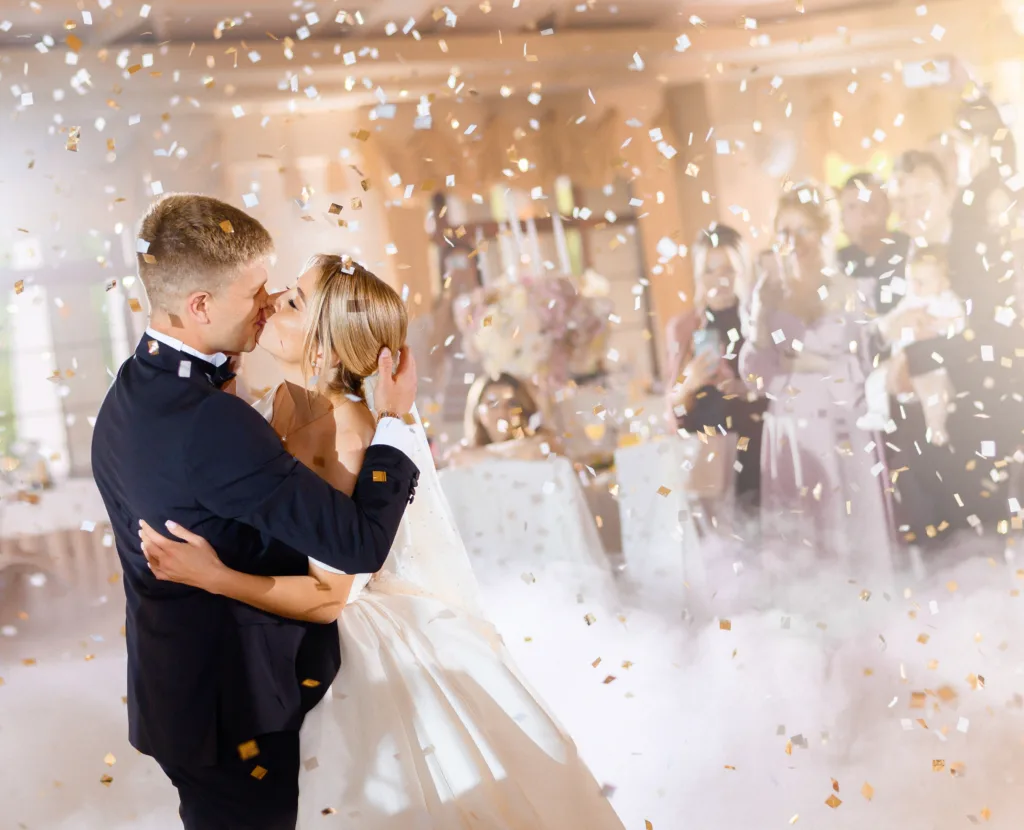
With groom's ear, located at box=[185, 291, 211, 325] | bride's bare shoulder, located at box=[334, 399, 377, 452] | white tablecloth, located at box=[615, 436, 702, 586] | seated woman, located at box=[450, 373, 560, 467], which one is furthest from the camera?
white tablecloth, located at box=[615, 436, 702, 586]

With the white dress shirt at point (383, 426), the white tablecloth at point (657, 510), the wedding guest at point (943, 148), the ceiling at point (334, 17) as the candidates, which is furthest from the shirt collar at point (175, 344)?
the wedding guest at point (943, 148)

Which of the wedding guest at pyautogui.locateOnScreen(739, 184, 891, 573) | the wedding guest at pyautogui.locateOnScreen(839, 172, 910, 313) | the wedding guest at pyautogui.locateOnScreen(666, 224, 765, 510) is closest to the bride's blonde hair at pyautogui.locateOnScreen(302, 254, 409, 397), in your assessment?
the wedding guest at pyautogui.locateOnScreen(666, 224, 765, 510)

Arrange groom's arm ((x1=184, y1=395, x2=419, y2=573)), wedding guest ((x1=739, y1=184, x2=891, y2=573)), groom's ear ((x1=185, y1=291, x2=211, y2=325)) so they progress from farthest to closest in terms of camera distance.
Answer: wedding guest ((x1=739, y1=184, x2=891, y2=573)) < groom's ear ((x1=185, y1=291, x2=211, y2=325)) < groom's arm ((x1=184, y1=395, x2=419, y2=573))

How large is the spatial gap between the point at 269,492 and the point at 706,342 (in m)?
1.81

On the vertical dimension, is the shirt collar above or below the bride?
above

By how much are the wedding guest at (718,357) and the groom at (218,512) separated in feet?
4.70

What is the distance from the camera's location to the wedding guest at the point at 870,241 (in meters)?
3.14

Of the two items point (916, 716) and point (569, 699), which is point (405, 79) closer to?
point (569, 699)

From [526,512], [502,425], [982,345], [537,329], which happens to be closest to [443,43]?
[537,329]

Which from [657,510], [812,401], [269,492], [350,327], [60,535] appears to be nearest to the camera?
[269,492]

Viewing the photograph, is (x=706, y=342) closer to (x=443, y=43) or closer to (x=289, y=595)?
(x=443, y=43)

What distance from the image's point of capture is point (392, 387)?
1.75 metres

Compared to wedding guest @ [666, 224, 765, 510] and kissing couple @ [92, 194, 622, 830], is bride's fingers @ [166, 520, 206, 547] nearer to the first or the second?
kissing couple @ [92, 194, 622, 830]

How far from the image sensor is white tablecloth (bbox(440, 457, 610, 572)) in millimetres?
Result: 2850
